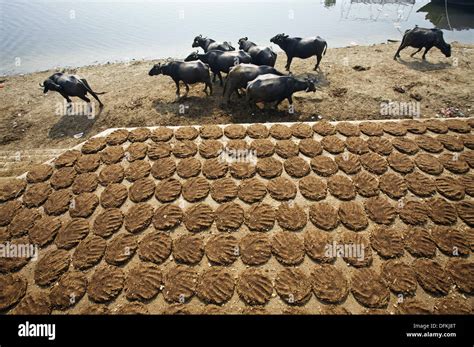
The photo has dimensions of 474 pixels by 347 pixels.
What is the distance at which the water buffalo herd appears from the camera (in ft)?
41.5

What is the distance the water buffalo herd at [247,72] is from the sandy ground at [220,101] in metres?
0.89

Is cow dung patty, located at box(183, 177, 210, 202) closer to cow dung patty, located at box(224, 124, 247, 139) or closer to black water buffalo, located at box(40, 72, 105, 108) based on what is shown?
cow dung patty, located at box(224, 124, 247, 139)

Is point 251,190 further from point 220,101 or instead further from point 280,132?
point 220,101

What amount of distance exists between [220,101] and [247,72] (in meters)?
2.27

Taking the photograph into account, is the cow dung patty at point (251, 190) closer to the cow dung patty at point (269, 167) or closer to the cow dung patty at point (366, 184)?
the cow dung patty at point (269, 167)

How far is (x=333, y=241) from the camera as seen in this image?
649cm

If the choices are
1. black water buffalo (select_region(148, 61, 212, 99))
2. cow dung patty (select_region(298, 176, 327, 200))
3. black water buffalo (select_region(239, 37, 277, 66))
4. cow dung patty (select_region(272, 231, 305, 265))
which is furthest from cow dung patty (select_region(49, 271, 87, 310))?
black water buffalo (select_region(239, 37, 277, 66))

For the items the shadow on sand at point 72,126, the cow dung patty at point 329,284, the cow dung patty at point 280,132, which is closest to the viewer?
the cow dung patty at point 329,284

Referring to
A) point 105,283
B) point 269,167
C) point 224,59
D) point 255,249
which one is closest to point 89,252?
point 105,283

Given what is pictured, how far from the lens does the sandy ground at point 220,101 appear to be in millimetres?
13469

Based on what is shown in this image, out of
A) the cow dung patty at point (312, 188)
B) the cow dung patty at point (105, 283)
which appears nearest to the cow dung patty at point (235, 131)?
the cow dung patty at point (312, 188)

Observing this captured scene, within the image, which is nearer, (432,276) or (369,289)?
(369,289)

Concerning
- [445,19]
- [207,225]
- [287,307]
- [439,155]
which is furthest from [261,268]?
[445,19]

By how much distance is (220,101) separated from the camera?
48.5 feet
